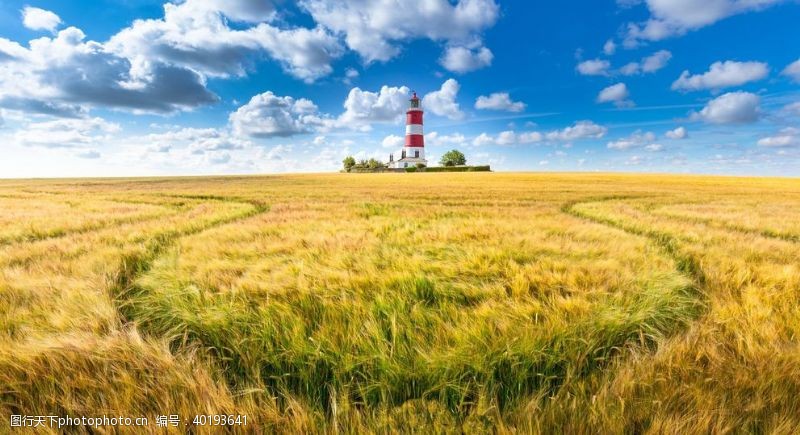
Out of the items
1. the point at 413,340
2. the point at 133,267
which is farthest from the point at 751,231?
the point at 133,267

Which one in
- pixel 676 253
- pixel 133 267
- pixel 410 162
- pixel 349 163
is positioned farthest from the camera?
pixel 349 163

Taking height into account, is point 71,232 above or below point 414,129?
below

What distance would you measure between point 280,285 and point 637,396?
9.09ft

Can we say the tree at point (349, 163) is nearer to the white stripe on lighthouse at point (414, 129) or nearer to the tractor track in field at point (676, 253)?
the white stripe on lighthouse at point (414, 129)

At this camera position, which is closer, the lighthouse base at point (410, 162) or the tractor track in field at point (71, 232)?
the tractor track in field at point (71, 232)

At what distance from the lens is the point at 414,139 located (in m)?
79.8

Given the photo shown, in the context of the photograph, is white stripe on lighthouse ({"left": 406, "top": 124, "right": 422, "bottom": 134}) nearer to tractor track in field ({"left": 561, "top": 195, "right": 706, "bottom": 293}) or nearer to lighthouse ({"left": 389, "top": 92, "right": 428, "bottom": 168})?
lighthouse ({"left": 389, "top": 92, "right": 428, "bottom": 168})

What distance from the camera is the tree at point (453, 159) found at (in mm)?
95500

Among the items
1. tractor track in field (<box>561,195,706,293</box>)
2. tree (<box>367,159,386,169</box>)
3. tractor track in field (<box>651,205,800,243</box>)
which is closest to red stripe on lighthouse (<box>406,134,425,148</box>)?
tree (<box>367,159,386,169</box>)

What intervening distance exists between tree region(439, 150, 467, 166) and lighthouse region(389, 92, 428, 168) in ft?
53.2

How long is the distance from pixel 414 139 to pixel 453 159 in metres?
20.2

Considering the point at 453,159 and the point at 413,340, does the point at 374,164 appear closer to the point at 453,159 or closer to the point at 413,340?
the point at 453,159

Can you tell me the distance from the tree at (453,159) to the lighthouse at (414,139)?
1621 cm

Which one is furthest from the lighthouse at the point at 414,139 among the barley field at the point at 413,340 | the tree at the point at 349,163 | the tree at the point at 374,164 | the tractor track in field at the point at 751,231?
the barley field at the point at 413,340
